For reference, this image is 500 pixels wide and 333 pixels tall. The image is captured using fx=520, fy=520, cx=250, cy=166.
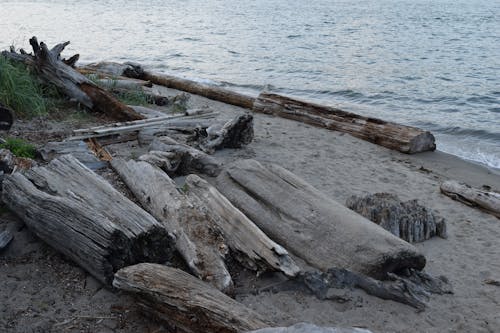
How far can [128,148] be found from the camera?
676cm

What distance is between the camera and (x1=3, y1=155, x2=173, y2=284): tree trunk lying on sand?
11.6 ft

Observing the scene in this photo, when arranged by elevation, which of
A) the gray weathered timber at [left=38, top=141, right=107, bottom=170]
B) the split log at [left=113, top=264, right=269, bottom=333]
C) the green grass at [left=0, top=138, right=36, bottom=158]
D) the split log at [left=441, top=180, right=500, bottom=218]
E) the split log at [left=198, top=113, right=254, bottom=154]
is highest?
the split log at [left=113, top=264, right=269, bottom=333]

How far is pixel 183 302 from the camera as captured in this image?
309cm

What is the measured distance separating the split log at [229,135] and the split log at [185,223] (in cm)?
175

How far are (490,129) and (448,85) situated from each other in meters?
4.35

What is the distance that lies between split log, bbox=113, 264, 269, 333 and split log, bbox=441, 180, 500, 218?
3782 mm

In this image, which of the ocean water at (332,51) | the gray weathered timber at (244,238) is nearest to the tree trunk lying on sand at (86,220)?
the gray weathered timber at (244,238)

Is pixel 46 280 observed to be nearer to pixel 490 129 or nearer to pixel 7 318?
pixel 7 318

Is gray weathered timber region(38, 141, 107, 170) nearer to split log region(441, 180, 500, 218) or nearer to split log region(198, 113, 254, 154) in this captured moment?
split log region(198, 113, 254, 154)

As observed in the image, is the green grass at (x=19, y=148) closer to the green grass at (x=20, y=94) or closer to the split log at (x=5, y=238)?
the green grass at (x=20, y=94)

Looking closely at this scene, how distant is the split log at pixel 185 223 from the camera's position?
368 cm

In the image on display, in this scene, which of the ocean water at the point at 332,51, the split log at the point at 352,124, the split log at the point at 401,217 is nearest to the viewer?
the split log at the point at 401,217

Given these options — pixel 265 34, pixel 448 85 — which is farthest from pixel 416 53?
pixel 265 34

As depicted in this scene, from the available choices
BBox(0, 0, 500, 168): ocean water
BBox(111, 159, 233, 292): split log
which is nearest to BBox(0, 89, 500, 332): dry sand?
BBox(111, 159, 233, 292): split log
